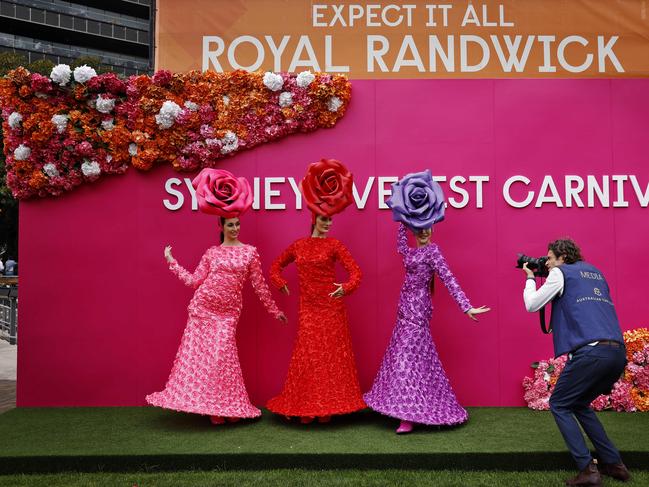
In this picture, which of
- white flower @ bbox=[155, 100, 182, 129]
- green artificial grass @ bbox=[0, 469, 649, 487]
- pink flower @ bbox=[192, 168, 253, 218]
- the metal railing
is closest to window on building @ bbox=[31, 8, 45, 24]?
the metal railing

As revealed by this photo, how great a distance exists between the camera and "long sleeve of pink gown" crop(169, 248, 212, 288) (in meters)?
4.61

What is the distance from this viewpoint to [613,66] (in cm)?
606

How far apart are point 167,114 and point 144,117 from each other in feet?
0.85

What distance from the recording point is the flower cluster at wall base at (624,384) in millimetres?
4840

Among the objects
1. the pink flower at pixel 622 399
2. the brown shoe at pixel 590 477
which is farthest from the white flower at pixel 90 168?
the pink flower at pixel 622 399

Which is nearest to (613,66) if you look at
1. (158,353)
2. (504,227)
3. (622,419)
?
(504,227)

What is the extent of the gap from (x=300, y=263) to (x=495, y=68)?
10.3 ft

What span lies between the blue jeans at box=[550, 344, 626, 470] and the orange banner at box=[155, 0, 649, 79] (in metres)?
3.54

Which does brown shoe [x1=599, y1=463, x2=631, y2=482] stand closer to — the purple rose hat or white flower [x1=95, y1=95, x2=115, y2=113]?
the purple rose hat

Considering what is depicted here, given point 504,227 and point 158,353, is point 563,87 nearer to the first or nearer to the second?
point 504,227

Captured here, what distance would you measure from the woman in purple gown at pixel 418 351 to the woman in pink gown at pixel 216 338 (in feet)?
3.12

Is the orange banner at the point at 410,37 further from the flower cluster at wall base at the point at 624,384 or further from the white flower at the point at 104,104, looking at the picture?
the flower cluster at wall base at the point at 624,384

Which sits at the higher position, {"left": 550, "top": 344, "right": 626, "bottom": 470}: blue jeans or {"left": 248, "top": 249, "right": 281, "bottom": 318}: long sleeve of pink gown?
{"left": 248, "top": 249, "right": 281, "bottom": 318}: long sleeve of pink gown

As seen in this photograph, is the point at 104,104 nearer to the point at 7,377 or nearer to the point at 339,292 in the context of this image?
the point at 339,292
